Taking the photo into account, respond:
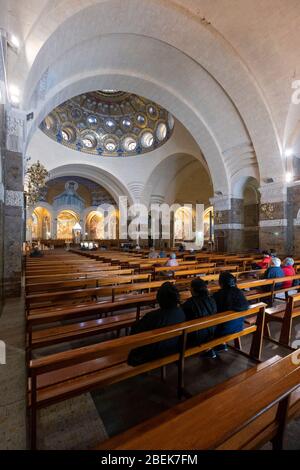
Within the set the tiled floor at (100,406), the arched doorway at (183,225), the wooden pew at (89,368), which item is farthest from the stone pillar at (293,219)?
the arched doorway at (183,225)

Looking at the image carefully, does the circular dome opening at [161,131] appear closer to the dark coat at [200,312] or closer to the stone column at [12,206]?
the stone column at [12,206]

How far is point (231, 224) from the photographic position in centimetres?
1245

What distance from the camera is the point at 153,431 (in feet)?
3.09

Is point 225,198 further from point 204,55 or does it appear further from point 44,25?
point 44,25

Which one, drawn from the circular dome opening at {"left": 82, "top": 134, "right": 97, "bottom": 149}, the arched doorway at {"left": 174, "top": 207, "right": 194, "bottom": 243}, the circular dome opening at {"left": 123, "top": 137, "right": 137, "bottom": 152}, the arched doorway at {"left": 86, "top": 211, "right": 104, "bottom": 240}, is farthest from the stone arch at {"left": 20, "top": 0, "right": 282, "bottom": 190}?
the arched doorway at {"left": 86, "top": 211, "right": 104, "bottom": 240}

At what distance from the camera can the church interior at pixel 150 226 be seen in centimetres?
147

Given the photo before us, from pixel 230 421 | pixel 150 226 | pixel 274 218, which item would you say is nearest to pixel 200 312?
pixel 230 421

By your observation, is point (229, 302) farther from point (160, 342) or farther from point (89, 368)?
point (89, 368)

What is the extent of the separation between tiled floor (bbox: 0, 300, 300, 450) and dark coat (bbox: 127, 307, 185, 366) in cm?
39

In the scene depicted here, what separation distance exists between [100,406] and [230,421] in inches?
48.8

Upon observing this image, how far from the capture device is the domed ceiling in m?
17.8

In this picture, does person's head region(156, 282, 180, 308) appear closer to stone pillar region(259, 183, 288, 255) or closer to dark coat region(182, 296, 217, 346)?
dark coat region(182, 296, 217, 346)

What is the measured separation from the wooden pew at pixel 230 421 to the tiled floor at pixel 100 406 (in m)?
0.55
